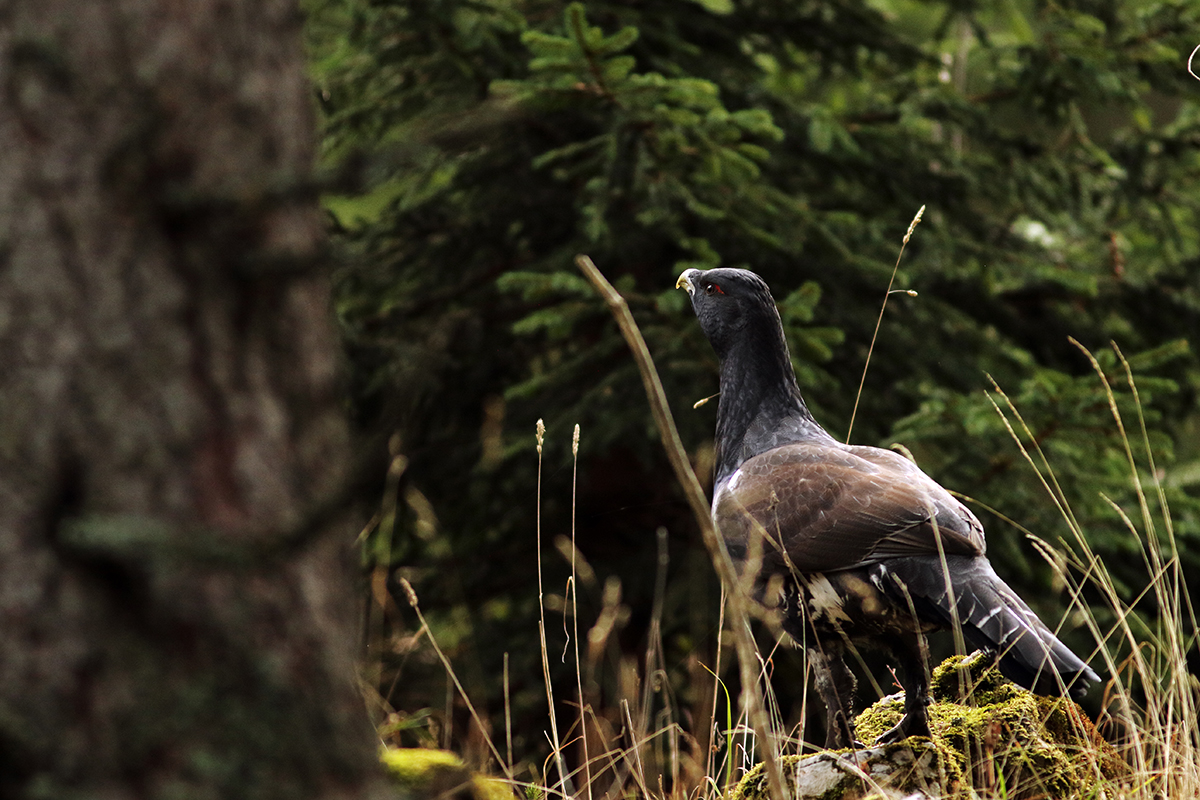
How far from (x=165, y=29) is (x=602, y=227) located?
4.03 metres

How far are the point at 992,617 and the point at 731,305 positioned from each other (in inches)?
72.3

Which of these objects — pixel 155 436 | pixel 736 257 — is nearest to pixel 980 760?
pixel 155 436

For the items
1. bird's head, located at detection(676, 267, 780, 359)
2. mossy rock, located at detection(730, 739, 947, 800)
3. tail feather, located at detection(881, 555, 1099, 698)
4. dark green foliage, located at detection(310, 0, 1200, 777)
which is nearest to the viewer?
tail feather, located at detection(881, 555, 1099, 698)

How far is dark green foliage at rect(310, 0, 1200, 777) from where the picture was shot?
5629 mm

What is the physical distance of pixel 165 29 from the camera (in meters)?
1.39

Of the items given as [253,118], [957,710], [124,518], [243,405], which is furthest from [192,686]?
[957,710]

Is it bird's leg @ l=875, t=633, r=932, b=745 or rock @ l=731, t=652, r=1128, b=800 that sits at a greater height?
bird's leg @ l=875, t=633, r=932, b=745

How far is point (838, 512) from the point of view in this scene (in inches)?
133

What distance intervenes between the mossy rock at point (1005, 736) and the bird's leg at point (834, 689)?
0.73 feet

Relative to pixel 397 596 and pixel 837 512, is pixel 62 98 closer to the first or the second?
pixel 837 512

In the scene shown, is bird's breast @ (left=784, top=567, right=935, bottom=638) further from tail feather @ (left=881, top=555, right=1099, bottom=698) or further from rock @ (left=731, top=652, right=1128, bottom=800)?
rock @ (left=731, top=652, right=1128, bottom=800)

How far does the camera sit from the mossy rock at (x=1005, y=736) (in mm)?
2949

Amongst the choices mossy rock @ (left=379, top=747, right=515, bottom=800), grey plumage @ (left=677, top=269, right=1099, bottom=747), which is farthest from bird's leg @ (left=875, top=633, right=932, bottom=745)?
mossy rock @ (left=379, top=747, right=515, bottom=800)

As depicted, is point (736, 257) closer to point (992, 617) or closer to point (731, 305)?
point (731, 305)
